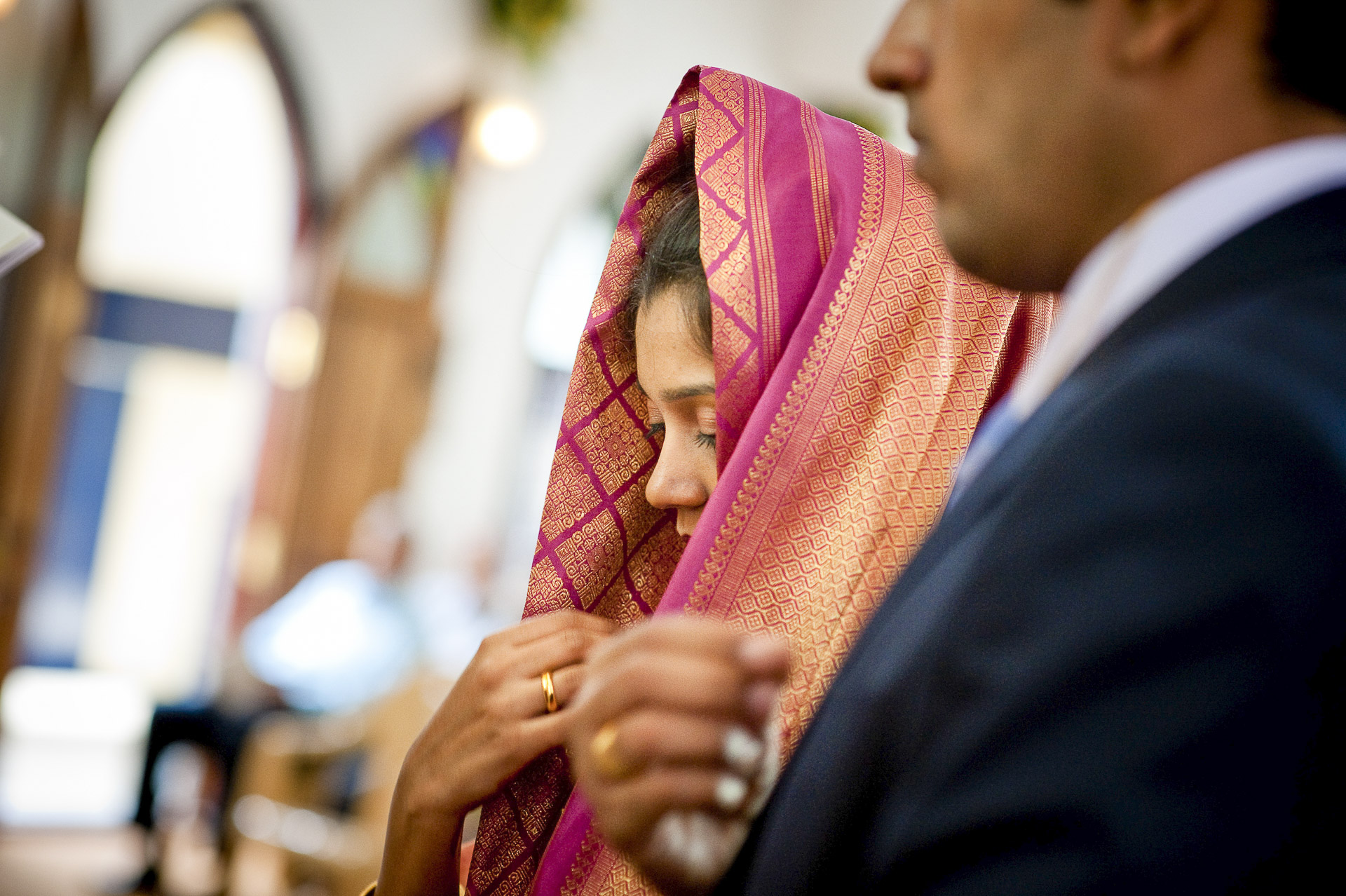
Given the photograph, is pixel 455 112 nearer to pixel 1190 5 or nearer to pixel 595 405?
pixel 595 405

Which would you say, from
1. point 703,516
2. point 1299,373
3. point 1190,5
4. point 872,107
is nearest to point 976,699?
point 1299,373

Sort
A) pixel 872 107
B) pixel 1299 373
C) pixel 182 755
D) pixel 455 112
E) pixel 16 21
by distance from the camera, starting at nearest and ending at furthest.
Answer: pixel 1299 373
pixel 16 21
pixel 182 755
pixel 455 112
pixel 872 107

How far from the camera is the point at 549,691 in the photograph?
867mm

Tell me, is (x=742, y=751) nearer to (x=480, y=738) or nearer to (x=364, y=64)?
(x=480, y=738)

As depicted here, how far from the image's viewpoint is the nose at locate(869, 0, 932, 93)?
52 centimetres

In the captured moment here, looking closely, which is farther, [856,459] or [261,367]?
[261,367]

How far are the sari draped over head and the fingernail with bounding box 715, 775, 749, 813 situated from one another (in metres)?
0.35

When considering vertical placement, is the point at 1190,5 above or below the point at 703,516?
above

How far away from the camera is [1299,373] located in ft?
1.20

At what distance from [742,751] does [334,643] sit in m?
4.44

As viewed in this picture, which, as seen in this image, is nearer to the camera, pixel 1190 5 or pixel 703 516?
pixel 1190 5

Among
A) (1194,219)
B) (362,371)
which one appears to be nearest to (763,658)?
(1194,219)

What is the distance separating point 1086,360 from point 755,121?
64cm

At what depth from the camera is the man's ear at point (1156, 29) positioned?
0.42 metres
